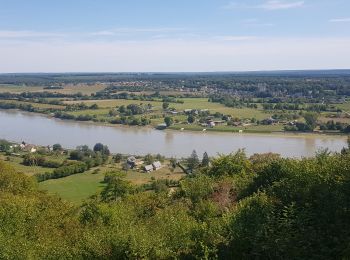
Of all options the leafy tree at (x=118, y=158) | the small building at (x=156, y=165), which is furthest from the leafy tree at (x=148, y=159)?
the leafy tree at (x=118, y=158)

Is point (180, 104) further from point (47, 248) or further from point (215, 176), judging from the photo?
point (47, 248)

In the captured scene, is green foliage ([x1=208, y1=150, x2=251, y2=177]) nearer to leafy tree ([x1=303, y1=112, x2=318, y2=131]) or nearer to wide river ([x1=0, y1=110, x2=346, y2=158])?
wide river ([x1=0, y1=110, x2=346, y2=158])

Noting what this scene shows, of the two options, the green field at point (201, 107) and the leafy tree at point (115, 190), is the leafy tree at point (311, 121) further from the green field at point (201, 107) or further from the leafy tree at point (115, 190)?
the leafy tree at point (115, 190)

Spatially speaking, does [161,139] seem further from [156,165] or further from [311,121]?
[311,121]

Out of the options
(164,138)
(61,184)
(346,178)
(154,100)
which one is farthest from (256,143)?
(154,100)

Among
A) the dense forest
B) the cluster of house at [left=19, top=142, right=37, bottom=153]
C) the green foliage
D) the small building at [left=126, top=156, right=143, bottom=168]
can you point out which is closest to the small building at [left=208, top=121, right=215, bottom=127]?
the small building at [left=126, top=156, right=143, bottom=168]
